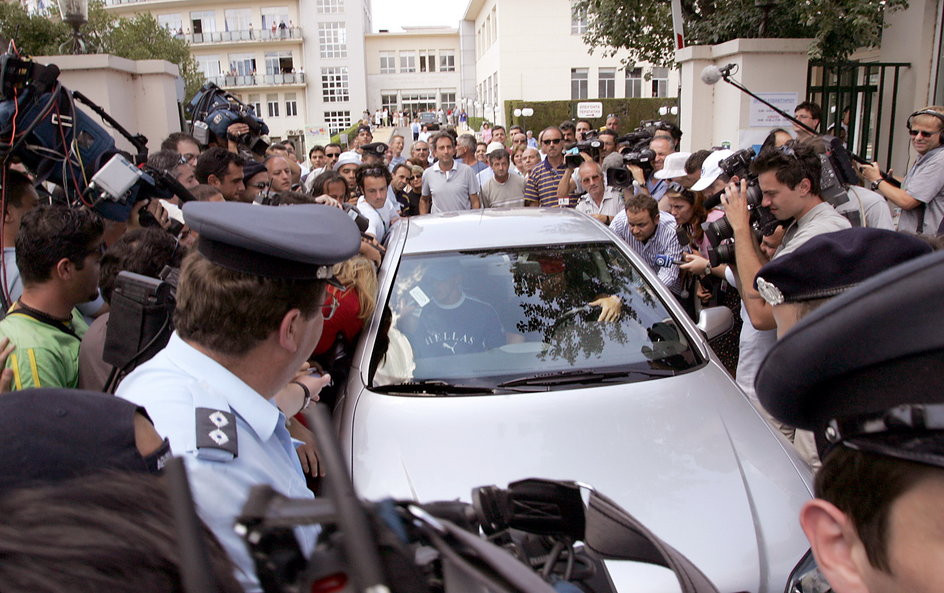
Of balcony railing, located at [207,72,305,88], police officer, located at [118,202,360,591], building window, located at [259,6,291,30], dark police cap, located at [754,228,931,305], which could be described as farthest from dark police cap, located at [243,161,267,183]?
building window, located at [259,6,291,30]

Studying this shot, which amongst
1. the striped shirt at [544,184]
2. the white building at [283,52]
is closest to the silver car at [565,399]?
the striped shirt at [544,184]

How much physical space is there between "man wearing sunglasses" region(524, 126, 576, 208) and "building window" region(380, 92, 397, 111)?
60036 millimetres

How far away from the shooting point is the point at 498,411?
250cm

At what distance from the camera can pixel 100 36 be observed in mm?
19672

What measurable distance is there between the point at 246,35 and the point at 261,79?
134 inches

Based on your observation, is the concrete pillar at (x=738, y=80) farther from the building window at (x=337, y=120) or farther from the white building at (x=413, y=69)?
the white building at (x=413, y=69)

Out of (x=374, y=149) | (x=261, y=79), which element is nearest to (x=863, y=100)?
(x=374, y=149)

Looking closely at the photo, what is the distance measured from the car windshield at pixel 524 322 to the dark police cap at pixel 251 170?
2.11 metres

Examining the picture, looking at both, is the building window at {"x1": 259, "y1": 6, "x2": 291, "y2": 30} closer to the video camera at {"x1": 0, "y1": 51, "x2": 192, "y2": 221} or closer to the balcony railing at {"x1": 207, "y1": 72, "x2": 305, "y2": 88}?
the balcony railing at {"x1": 207, "y1": 72, "x2": 305, "y2": 88}

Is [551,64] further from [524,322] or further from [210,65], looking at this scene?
[524,322]

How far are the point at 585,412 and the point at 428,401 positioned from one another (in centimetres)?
59

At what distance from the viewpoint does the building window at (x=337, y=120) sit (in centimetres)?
5600

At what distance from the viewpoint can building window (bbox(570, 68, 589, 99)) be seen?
40.6m

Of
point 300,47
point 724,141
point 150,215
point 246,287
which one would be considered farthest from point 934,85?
point 300,47
